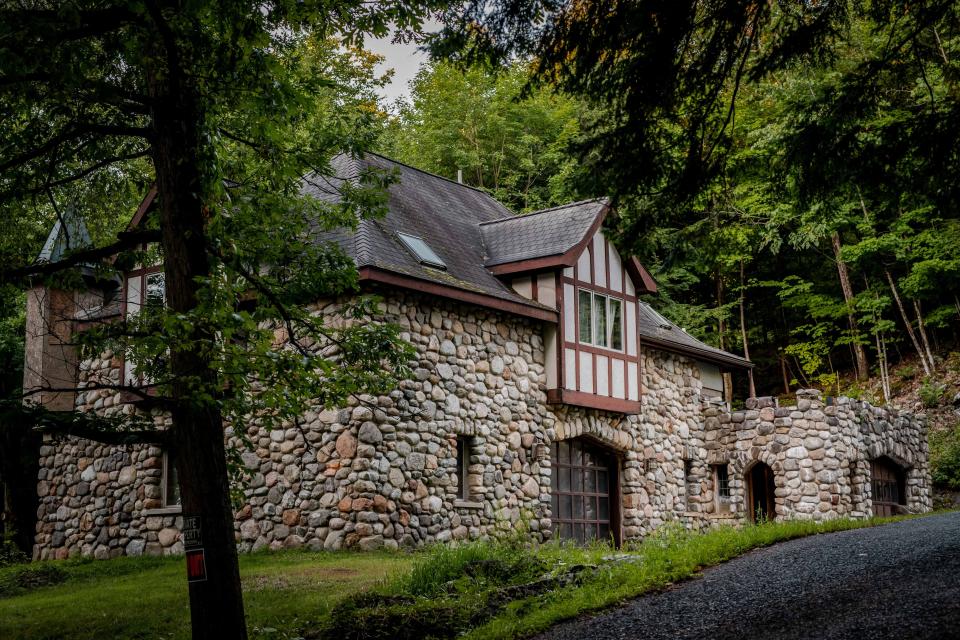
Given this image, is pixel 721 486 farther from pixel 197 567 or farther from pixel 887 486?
pixel 197 567

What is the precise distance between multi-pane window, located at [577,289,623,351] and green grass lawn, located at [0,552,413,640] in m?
5.99

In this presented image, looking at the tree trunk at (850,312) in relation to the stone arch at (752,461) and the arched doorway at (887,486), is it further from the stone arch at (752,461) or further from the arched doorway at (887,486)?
the stone arch at (752,461)

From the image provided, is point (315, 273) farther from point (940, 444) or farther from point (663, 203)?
point (940, 444)

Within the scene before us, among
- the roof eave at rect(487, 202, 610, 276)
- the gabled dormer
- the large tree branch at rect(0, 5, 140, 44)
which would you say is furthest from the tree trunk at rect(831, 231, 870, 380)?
the large tree branch at rect(0, 5, 140, 44)

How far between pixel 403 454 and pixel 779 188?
275 inches

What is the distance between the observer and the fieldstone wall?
18.6 metres

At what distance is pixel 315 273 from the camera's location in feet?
29.4

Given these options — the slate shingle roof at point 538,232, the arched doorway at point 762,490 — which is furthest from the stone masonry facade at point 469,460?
the arched doorway at point 762,490

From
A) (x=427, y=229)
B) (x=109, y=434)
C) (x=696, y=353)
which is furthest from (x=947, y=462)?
(x=109, y=434)

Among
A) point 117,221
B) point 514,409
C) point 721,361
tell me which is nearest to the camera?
point 117,221

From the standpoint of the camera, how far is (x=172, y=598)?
972 cm

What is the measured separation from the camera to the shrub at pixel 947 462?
2230cm

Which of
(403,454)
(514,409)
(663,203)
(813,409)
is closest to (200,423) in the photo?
(663,203)

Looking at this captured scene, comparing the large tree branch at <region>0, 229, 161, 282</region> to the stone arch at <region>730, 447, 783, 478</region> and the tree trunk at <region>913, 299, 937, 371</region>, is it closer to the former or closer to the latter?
the stone arch at <region>730, 447, 783, 478</region>
